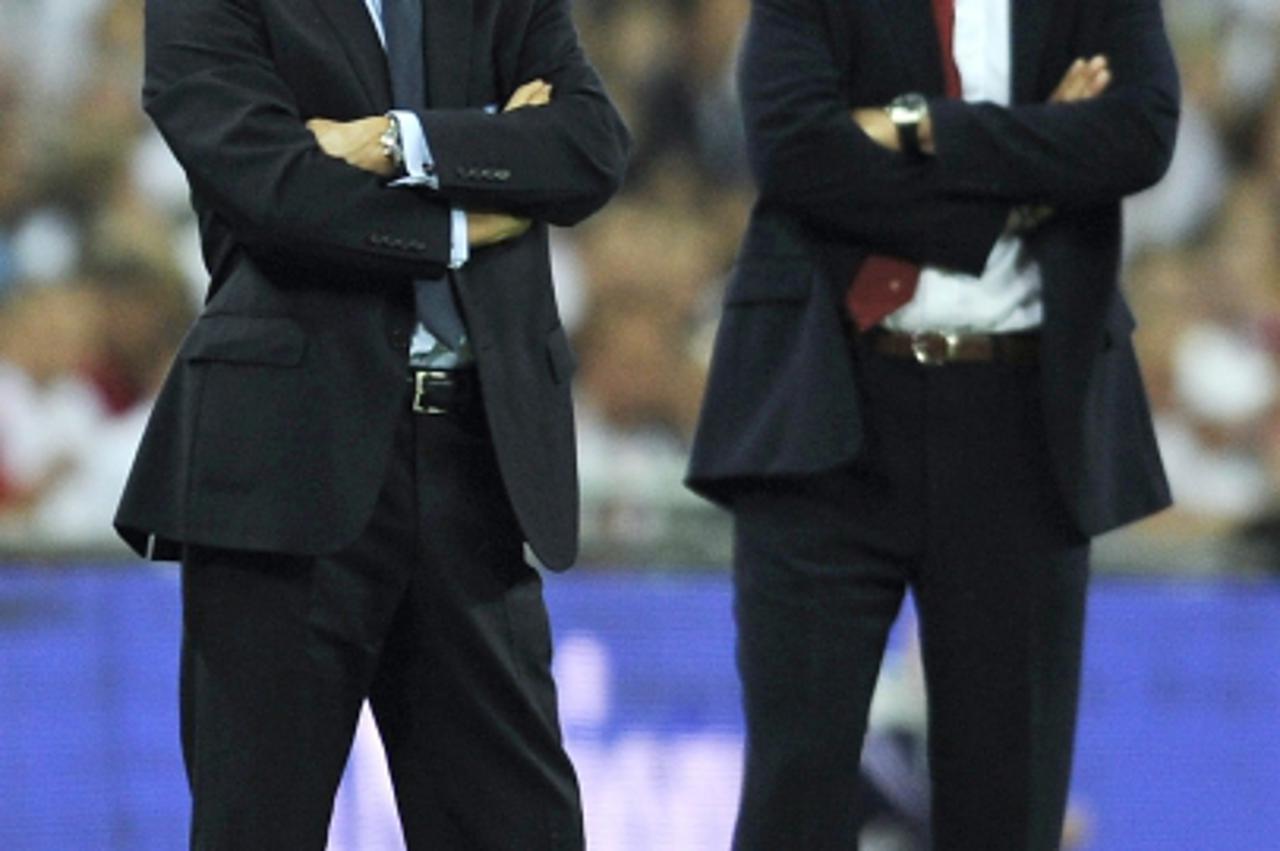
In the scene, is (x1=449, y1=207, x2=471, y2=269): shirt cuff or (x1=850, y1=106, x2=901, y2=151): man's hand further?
(x1=850, y1=106, x2=901, y2=151): man's hand

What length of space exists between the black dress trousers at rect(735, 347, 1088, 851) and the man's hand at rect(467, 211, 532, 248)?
66 cm

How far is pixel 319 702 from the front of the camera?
131 inches

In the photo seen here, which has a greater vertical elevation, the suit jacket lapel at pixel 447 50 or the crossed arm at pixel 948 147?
the suit jacket lapel at pixel 447 50

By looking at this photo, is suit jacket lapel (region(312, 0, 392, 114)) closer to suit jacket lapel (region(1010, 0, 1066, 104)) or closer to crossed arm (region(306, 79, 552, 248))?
crossed arm (region(306, 79, 552, 248))

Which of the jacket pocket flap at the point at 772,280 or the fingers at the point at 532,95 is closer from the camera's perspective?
the fingers at the point at 532,95

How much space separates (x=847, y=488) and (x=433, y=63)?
931mm

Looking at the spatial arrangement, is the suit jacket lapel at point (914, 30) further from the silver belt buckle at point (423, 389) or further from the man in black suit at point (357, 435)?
the silver belt buckle at point (423, 389)

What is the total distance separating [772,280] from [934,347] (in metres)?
0.29

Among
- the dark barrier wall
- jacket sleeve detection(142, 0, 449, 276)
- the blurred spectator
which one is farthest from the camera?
the blurred spectator

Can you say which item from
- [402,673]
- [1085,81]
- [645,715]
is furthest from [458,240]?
[645,715]

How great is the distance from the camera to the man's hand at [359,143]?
3371 mm

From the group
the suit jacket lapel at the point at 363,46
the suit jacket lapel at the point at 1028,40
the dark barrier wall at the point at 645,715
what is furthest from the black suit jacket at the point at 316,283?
the dark barrier wall at the point at 645,715

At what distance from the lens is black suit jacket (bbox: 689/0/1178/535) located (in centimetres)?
378

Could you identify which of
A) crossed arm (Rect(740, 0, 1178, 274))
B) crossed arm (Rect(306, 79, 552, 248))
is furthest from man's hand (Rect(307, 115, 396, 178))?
crossed arm (Rect(740, 0, 1178, 274))
